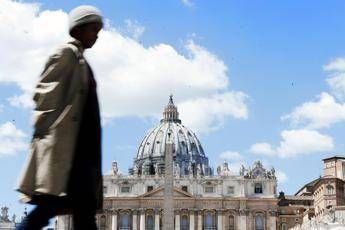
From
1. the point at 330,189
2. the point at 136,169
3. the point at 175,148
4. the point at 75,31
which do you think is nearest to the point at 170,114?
the point at 175,148

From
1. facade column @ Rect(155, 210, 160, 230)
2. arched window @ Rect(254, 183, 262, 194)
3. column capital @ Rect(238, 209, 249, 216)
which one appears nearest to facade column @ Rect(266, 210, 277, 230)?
column capital @ Rect(238, 209, 249, 216)

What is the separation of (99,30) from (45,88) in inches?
25.5

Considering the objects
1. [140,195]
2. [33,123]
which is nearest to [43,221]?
[33,123]

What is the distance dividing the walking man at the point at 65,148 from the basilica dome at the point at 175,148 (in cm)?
10208

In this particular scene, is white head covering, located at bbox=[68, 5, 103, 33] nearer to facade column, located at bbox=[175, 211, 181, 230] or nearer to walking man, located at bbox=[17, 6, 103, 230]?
walking man, located at bbox=[17, 6, 103, 230]

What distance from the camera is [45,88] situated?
16.3 feet

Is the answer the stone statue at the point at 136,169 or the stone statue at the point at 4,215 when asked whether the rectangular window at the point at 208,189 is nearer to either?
the stone statue at the point at 136,169

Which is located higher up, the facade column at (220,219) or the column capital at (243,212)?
the column capital at (243,212)

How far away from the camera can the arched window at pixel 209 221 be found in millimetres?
88625

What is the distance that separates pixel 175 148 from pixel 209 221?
25291 millimetres

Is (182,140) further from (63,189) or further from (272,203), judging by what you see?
(63,189)

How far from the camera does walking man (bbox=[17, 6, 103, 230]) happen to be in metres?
4.68

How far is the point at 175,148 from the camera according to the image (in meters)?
113

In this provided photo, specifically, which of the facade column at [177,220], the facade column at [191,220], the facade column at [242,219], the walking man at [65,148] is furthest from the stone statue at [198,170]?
the walking man at [65,148]
